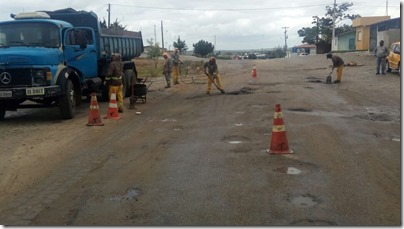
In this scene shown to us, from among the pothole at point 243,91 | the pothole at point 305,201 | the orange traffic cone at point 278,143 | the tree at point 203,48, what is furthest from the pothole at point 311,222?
the tree at point 203,48

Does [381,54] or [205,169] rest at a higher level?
[381,54]

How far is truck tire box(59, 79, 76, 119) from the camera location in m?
11.7

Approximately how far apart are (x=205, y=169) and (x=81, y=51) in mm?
7984

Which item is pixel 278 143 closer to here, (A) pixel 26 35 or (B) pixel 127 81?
(A) pixel 26 35

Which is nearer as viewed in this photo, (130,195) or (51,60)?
(130,195)

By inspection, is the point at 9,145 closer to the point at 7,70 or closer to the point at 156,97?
the point at 7,70

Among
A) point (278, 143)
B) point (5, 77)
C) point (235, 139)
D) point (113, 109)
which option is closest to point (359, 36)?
point (113, 109)

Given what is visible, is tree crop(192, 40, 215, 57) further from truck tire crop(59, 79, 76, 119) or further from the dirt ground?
the dirt ground

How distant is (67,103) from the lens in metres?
11.8

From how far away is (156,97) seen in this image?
17.4 metres

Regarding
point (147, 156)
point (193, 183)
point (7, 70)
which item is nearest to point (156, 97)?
point (7, 70)

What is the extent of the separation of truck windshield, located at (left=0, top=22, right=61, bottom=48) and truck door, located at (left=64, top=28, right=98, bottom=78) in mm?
518

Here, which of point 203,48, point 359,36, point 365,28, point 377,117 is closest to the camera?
point 377,117

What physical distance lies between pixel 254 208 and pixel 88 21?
1133 centimetres
